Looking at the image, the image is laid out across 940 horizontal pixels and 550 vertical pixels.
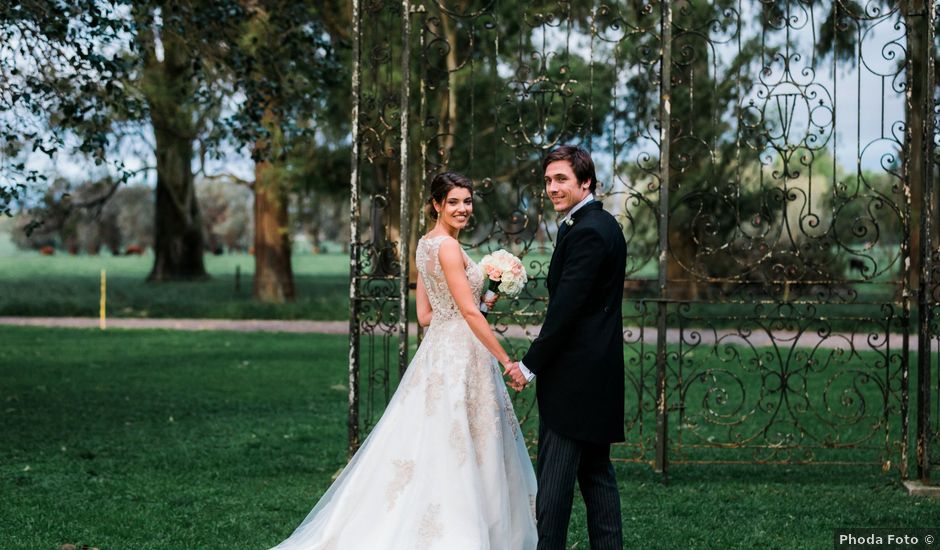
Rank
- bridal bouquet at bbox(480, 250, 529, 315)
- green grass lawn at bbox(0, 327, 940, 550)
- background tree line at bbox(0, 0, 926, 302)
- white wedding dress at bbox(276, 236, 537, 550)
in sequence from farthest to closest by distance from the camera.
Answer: background tree line at bbox(0, 0, 926, 302) < green grass lawn at bbox(0, 327, 940, 550) < bridal bouquet at bbox(480, 250, 529, 315) < white wedding dress at bbox(276, 236, 537, 550)

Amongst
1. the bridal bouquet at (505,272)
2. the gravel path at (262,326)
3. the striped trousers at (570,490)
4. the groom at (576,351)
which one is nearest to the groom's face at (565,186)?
the groom at (576,351)

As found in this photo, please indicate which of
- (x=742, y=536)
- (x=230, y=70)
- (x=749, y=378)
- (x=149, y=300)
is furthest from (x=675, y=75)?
(x=149, y=300)

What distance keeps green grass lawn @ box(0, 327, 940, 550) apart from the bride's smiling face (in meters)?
2.02

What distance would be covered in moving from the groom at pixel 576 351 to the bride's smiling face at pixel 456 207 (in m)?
0.66

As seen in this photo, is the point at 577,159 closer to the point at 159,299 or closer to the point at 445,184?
the point at 445,184

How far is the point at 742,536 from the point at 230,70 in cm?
666

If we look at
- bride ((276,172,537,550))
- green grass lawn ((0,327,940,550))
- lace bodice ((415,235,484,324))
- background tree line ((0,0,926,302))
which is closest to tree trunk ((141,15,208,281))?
background tree line ((0,0,926,302))

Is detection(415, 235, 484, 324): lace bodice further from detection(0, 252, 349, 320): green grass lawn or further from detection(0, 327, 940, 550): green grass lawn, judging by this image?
detection(0, 252, 349, 320): green grass lawn

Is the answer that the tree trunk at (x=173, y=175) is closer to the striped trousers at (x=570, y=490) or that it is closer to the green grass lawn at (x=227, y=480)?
the green grass lawn at (x=227, y=480)

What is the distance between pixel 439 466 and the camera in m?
5.02

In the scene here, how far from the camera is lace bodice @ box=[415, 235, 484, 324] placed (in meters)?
5.16

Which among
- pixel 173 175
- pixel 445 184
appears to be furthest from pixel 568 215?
pixel 173 175

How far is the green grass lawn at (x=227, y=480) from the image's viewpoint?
602 centimetres

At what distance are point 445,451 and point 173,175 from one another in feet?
77.3
